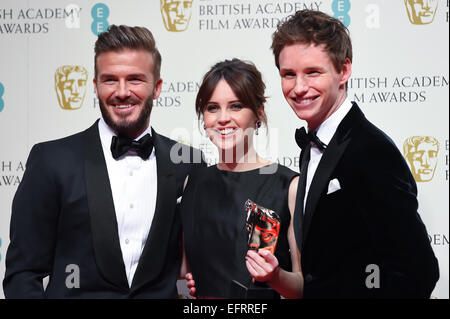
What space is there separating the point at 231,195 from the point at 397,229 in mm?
731

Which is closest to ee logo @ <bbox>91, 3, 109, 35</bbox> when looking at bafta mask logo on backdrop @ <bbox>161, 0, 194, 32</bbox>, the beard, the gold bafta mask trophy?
bafta mask logo on backdrop @ <bbox>161, 0, 194, 32</bbox>

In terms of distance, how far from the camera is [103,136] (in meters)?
2.18

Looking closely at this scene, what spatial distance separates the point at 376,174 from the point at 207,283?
85 centimetres

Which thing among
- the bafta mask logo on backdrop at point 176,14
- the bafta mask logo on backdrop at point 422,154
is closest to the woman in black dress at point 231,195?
the bafta mask logo on backdrop at point 176,14

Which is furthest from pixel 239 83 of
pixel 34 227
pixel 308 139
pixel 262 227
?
pixel 34 227

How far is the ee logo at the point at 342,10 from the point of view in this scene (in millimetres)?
2869

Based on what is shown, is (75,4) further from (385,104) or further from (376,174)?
(376,174)

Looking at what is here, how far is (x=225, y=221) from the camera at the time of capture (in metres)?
2.08

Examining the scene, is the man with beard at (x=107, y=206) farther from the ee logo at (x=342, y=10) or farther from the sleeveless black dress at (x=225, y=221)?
the ee logo at (x=342, y=10)

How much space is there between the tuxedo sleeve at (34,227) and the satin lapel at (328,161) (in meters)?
1.06

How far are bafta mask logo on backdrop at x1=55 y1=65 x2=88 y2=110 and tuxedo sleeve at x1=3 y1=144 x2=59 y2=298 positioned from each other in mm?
1075

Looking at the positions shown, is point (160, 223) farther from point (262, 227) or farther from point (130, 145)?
point (262, 227)

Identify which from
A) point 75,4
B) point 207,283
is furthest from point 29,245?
point 75,4

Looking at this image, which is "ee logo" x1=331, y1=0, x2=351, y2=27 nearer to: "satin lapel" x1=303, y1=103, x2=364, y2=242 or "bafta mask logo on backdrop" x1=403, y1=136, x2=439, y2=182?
"bafta mask logo on backdrop" x1=403, y1=136, x2=439, y2=182
